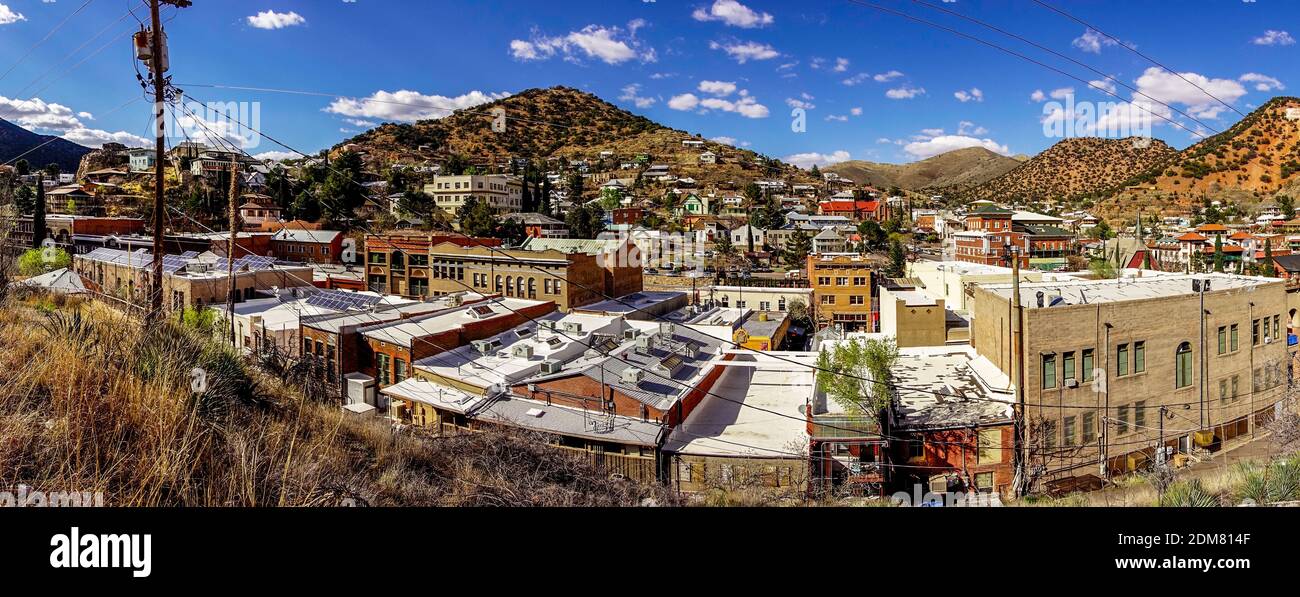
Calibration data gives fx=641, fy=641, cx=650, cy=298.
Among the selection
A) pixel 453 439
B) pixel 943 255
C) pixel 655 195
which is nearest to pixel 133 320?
pixel 453 439

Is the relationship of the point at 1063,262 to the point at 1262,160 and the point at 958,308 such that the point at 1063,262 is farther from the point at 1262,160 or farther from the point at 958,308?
the point at 1262,160

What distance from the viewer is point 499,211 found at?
47.1m

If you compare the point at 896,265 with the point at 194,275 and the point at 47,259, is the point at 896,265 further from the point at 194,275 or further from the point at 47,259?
the point at 47,259

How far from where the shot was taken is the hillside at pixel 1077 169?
8019 cm

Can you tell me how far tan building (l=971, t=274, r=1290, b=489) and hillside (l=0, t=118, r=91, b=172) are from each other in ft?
175

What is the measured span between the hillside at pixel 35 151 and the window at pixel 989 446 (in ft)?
174

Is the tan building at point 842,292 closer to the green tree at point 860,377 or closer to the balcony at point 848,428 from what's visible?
the green tree at point 860,377

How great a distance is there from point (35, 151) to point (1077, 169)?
383ft

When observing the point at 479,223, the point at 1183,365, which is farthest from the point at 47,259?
the point at 1183,365

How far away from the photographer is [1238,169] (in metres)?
66.4

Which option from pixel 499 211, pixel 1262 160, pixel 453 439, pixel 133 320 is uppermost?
pixel 1262 160

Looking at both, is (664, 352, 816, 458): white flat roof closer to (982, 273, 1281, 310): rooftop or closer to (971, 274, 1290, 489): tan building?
(971, 274, 1290, 489): tan building
